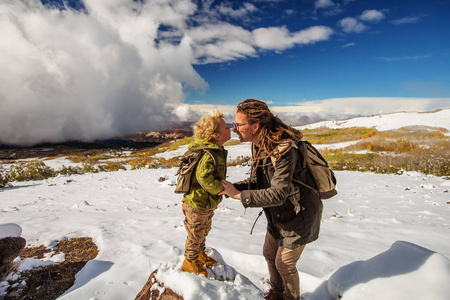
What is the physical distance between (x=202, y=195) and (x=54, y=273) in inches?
99.0

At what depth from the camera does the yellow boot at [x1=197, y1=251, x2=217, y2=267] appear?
2445 mm

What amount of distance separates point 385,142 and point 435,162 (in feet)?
23.4

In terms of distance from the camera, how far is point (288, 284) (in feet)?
6.95

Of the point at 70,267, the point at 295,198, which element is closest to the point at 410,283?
the point at 295,198

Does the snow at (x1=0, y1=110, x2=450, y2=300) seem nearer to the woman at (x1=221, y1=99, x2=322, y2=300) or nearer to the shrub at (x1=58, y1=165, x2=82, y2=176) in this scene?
the woman at (x1=221, y1=99, x2=322, y2=300)

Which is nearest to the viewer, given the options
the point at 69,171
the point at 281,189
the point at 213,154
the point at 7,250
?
the point at 281,189

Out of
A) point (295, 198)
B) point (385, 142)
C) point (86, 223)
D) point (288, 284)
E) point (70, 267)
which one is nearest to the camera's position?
point (295, 198)

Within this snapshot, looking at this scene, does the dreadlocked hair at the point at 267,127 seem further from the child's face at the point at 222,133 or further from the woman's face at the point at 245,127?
the child's face at the point at 222,133

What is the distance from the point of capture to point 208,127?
7.62 feet

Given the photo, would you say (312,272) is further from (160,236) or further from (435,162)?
(435,162)

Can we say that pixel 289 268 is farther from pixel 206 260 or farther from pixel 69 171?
pixel 69 171

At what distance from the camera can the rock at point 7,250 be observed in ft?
8.46

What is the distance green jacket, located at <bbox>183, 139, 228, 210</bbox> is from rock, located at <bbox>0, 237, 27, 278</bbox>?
217cm

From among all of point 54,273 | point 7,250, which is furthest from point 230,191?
point 54,273
